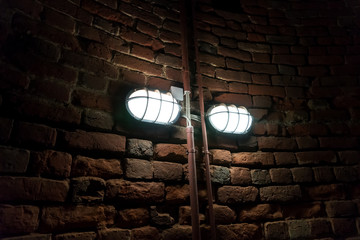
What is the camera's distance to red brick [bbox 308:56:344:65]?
189 centimetres

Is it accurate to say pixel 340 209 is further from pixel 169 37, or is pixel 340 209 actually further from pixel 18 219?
pixel 18 219

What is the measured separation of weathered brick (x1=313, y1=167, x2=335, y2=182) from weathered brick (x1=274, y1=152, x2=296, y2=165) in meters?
0.17

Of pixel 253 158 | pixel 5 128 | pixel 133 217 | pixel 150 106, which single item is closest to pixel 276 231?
pixel 253 158

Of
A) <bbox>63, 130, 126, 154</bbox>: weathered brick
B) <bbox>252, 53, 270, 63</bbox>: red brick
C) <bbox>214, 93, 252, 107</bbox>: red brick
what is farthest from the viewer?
<bbox>252, 53, 270, 63</bbox>: red brick

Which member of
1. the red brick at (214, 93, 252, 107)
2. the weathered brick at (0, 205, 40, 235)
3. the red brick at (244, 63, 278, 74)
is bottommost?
the weathered brick at (0, 205, 40, 235)

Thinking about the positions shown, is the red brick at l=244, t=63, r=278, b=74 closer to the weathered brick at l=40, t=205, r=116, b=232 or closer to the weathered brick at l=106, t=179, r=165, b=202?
the weathered brick at l=106, t=179, r=165, b=202

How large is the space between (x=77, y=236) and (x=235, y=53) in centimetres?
162

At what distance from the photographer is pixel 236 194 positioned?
4.56 feet

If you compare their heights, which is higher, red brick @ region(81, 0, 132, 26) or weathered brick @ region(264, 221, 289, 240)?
red brick @ region(81, 0, 132, 26)

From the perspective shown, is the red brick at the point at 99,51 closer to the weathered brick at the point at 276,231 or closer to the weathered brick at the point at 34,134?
the weathered brick at the point at 34,134

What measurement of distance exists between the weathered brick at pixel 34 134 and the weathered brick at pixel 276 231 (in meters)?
1.33

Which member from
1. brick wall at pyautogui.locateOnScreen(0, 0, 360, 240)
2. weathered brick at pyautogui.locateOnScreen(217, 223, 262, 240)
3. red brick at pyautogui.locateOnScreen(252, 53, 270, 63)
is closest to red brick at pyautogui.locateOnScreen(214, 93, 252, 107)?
brick wall at pyautogui.locateOnScreen(0, 0, 360, 240)

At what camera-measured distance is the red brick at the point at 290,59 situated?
6.10ft

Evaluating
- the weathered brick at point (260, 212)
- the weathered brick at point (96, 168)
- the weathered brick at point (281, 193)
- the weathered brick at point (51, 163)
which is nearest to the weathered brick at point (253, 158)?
the weathered brick at point (281, 193)
